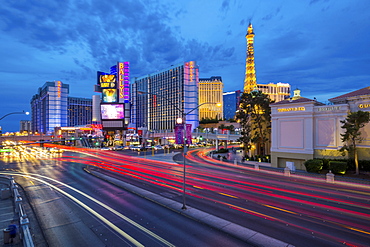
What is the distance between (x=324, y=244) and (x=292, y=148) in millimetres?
23522

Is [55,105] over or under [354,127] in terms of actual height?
over

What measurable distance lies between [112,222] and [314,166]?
2588 centimetres

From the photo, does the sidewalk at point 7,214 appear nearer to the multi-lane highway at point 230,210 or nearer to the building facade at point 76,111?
the multi-lane highway at point 230,210

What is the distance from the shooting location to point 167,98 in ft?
417

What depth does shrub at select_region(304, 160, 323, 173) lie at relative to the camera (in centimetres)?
2644

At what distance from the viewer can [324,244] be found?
31.3 feet

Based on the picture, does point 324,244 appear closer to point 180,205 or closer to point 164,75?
point 180,205

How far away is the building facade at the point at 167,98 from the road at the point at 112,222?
264 feet

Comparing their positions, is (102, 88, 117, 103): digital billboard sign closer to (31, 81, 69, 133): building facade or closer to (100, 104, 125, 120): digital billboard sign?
(100, 104, 125, 120): digital billboard sign

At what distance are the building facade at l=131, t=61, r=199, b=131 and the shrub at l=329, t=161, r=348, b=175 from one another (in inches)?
2917

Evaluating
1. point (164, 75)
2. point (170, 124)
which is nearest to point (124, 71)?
point (164, 75)

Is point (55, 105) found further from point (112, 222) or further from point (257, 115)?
point (112, 222)

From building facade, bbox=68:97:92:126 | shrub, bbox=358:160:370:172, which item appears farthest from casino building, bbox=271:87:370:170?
building facade, bbox=68:97:92:126

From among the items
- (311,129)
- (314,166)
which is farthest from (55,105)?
(314,166)
